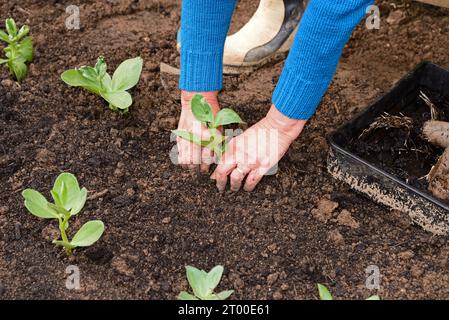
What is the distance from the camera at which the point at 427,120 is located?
1837 millimetres

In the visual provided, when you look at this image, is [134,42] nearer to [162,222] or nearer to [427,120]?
[162,222]

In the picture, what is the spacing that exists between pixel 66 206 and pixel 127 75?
46 centimetres

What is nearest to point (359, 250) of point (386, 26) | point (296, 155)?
point (296, 155)

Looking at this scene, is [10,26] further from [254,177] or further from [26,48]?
[254,177]

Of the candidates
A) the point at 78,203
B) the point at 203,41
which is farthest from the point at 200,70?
the point at 78,203

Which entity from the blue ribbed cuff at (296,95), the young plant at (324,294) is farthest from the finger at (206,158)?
the young plant at (324,294)

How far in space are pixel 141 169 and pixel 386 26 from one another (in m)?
1.04

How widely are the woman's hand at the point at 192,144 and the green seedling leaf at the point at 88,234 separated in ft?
1.11

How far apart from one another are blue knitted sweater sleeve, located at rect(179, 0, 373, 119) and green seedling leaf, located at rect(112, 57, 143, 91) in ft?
0.51

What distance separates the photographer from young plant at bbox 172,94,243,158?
155cm

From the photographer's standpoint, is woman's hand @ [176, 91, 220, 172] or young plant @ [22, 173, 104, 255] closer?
young plant @ [22, 173, 104, 255]

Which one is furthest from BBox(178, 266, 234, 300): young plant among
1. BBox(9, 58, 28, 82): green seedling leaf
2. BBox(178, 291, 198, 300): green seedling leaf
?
BBox(9, 58, 28, 82): green seedling leaf

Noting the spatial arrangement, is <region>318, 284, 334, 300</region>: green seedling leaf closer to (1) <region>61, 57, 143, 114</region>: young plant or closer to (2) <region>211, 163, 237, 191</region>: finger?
(2) <region>211, 163, 237, 191</region>: finger

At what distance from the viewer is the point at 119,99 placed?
5.84 ft
